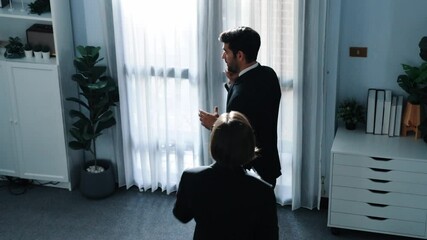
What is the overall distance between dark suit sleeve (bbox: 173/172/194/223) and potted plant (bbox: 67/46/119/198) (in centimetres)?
209

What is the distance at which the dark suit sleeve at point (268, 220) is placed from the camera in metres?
2.29

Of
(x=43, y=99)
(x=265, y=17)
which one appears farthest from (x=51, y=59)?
(x=265, y=17)

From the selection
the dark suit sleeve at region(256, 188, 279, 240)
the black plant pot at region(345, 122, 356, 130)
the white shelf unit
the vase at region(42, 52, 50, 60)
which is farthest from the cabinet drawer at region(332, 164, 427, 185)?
the vase at region(42, 52, 50, 60)

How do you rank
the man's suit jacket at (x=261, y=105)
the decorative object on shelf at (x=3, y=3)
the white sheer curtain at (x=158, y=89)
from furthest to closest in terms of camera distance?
the decorative object on shelf at (x=3, y=3) → the white sheer curtain at (x=158, y=89) → the man's suit jacket at (x=261, y=105)

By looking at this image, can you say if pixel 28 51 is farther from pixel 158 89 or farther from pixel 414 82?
pixel 414 82

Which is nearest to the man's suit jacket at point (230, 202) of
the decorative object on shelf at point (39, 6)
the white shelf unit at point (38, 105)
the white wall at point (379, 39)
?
the white wall at point (379, 39)

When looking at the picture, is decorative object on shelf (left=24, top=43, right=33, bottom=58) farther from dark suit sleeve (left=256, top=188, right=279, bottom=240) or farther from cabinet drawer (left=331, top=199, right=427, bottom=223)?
dark suit sleeve (left=256, top=188, right=279, bottom=240)

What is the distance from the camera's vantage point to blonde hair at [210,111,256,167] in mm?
2213

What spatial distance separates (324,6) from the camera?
3.95 metres

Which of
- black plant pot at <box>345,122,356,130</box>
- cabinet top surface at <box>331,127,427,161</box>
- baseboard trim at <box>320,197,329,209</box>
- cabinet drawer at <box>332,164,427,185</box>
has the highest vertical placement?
black plant pot at <box>345,122,356,130</box>

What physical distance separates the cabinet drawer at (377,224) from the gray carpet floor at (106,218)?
128 millimetres

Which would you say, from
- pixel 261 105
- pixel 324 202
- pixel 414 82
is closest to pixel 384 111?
pixel 414 82

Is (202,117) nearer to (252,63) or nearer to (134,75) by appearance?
(252,63)

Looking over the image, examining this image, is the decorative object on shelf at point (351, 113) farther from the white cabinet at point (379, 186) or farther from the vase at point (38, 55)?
the vase at point (38, 55)
